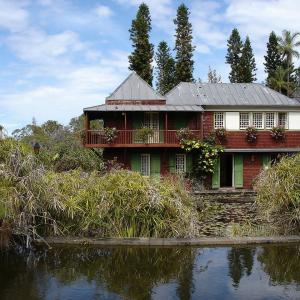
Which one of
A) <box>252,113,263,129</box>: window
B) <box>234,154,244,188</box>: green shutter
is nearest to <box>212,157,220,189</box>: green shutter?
<box>234,154,244,188</box>: green shutter

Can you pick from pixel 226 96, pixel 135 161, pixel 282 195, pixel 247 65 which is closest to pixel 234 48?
pixel 247 65

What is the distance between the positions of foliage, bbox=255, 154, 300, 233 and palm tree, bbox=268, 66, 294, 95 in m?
36.2

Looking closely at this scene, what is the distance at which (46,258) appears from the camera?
32.3 ft

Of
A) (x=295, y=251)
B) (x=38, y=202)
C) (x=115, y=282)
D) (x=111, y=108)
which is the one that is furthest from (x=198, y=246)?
(x=111, y=108)

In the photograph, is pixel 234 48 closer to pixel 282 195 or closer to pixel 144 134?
pixel 144 134

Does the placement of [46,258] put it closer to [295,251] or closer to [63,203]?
[63,203]

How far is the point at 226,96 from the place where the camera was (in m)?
26.9

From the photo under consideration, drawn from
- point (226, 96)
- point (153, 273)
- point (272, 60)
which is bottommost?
point (153, 273)

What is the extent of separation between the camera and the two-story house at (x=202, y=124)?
25.3 m

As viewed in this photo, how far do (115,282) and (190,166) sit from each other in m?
17.6

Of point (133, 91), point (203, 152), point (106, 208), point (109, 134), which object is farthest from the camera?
point (133, 91)

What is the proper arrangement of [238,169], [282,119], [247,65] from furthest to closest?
[247,65]
[282,119]
[238,169]

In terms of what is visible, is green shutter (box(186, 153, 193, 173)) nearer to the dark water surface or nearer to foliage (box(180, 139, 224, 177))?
foliage (box(180, 139, 224, 177))

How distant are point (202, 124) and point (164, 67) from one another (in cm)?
2080
